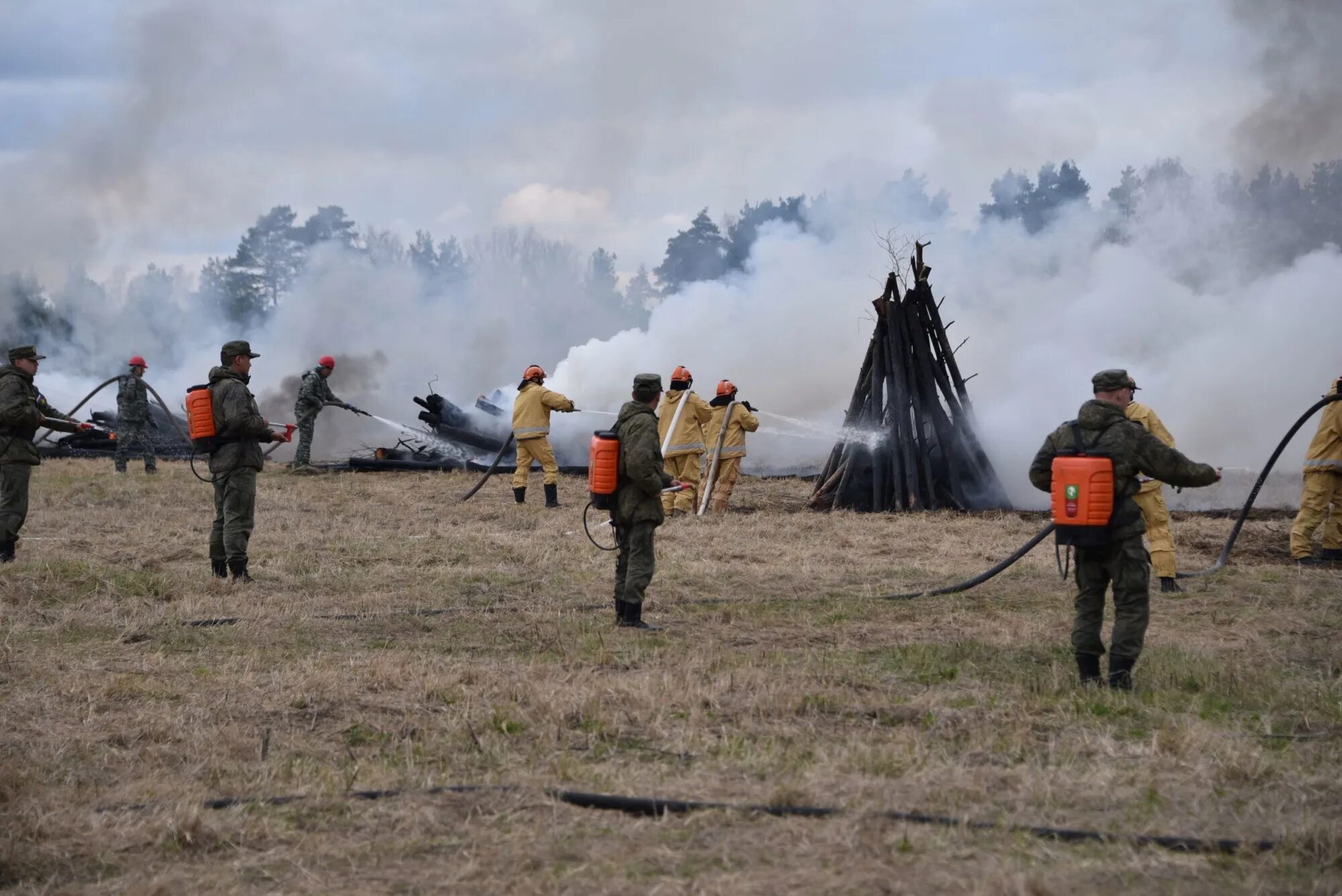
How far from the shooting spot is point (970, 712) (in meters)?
5.72

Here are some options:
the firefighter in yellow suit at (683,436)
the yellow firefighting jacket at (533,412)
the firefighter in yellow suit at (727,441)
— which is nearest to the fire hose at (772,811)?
the firefighter in yellow suit at (683,436)

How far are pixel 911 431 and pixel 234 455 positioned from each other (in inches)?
302

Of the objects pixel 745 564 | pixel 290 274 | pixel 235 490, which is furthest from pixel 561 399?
pixel 290 274

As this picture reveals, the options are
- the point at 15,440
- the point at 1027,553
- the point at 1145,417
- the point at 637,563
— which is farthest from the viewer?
the point at 15,440

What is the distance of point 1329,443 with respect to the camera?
10.5m

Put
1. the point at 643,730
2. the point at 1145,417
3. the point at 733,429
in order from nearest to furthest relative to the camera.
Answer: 1. the point at 643,730
2. the point at 1145,417
3. the point at 733,429

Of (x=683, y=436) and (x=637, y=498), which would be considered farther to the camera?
(x=683, y=436)

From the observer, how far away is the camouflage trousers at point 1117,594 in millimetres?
6176

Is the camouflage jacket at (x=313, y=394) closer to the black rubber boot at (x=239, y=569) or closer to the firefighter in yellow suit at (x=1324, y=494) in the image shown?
the black rubber boot at (x=239, y=569)

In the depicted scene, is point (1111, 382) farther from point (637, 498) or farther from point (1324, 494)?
point (1324, 494)

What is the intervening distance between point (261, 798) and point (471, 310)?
30446 mm

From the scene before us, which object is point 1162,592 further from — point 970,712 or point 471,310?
point 471,310

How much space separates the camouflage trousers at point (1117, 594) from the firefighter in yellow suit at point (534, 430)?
928 cm

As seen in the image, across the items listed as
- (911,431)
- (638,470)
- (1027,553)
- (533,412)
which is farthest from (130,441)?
(1027,553)
